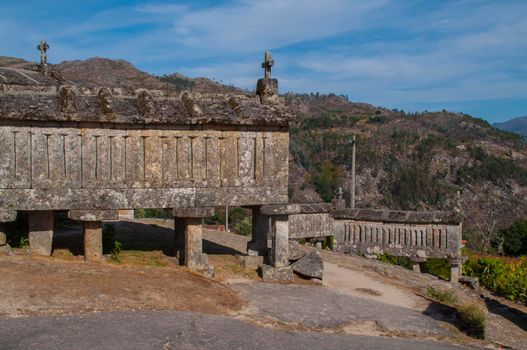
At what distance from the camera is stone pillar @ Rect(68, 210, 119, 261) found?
40.2 ft

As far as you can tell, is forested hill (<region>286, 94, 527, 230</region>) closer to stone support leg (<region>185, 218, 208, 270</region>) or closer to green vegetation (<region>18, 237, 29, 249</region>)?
stone support leg (<region>185, 218, 208, 270</region>)

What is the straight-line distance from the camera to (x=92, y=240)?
1264 cm

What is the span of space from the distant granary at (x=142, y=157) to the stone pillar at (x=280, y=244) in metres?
0.02

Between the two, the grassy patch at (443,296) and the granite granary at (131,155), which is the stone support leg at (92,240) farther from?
the grassy patch at (443,296)

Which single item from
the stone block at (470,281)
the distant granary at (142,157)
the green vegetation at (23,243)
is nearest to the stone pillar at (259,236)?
the distant granary at (142,157)

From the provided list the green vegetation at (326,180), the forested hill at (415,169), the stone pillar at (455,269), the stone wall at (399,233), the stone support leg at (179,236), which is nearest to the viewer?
the stone support leg at (179,236)

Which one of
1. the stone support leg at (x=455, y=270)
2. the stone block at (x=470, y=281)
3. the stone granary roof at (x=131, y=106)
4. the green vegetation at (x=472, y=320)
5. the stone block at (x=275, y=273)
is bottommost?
the stone block at (x=470, y=281)

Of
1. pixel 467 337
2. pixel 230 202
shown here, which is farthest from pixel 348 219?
pixel 467 337

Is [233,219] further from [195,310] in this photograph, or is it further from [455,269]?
[195,310]

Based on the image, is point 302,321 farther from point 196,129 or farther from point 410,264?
point 410,264

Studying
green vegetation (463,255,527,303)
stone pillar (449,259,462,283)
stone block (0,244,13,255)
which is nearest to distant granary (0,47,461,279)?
stone block (0,244,13,255)

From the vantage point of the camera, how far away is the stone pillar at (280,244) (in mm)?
13695

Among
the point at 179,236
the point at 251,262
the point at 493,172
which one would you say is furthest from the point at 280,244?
the point at 493,172

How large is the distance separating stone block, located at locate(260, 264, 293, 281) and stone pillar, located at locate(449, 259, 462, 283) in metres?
7.71
